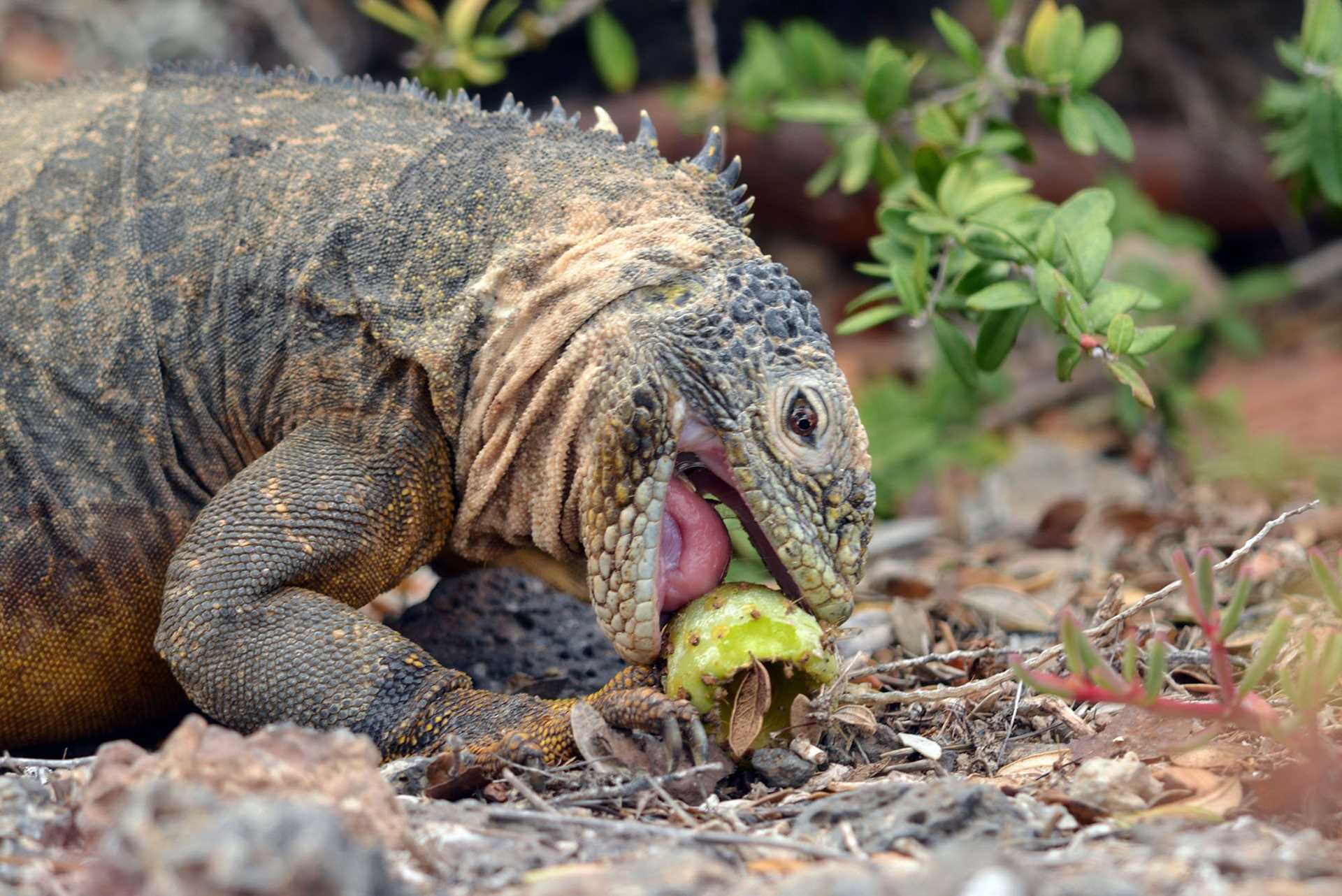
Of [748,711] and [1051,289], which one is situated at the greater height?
[1051,289]

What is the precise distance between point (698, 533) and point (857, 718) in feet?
2.28

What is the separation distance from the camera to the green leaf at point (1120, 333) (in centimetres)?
473

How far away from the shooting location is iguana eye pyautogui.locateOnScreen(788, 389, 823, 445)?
3975mm

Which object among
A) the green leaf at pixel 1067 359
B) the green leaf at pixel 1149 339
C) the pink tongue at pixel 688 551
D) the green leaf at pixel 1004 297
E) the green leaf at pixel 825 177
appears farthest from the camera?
the green leaf at pixel 825 177

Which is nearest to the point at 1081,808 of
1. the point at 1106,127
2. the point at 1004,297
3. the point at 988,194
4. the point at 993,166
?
the point at 1004,297

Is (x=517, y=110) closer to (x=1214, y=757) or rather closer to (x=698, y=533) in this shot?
(x=698, y=533)

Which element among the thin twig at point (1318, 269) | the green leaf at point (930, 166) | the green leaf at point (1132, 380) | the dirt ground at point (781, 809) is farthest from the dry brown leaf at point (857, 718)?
the thin twig at point (1318, 269)

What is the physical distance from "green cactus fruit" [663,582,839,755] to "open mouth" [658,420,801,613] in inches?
7.1

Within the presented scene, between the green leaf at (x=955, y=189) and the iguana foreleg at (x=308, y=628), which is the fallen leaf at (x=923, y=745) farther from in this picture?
the green leaf at (x=955, y=189)

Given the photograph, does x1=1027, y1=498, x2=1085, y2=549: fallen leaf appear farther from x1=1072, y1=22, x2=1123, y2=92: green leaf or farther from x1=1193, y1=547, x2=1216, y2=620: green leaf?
x1=1193, y1=547, x2=1216, y2=620: green leaf

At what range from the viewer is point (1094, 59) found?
228 inches

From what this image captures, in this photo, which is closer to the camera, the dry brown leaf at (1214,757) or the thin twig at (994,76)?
the dry brown leaf at (1214,757)

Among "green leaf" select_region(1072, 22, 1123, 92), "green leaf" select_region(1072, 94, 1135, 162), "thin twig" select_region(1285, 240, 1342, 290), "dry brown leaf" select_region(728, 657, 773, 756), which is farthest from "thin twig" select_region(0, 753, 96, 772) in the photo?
"thin twig" select_region(1285, 240, 1342, 290)

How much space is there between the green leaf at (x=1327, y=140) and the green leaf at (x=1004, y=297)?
176cm
